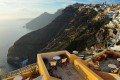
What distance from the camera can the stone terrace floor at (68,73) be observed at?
6.12 metres

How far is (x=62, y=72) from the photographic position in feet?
21.9

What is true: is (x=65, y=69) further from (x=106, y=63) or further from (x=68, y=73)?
(x=106, y=63)

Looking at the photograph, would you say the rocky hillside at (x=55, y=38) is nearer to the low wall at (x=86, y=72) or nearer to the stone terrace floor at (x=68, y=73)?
the stone terrace floor at (x=68, y=73)

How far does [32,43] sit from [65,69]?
286 feet

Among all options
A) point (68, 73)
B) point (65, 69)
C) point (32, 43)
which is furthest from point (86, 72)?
point (32, 43)

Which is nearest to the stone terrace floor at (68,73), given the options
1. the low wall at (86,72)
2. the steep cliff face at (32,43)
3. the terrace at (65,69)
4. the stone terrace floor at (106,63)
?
the terrace at (65,69)

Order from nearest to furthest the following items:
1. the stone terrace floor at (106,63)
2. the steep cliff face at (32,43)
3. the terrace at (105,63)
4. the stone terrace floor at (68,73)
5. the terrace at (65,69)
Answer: the terrace at (65,69), the stone terrace floor at (68,73), the terrace at (105,63), the stone terrace floor at (106,63), the steep cliff face at (32,43)

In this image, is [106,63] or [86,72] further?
[106,63]

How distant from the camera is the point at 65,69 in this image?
704cm

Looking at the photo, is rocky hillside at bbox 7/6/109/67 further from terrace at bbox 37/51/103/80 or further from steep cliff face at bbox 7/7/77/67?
terrace at bbox 37/51/103/80

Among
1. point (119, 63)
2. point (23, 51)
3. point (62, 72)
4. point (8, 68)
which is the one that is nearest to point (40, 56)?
point (62, 72)

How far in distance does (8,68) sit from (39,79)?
74.4 metres

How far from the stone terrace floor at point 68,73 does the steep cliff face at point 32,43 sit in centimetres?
6707

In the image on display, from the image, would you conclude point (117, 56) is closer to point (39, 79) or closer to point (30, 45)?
point (39, 79)
